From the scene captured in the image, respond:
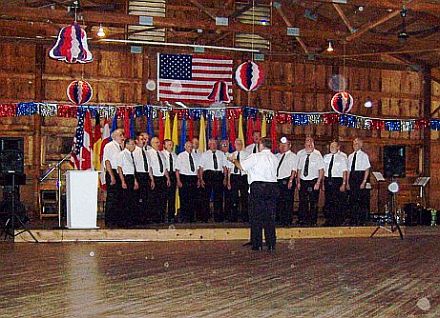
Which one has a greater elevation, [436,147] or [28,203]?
[436,147]

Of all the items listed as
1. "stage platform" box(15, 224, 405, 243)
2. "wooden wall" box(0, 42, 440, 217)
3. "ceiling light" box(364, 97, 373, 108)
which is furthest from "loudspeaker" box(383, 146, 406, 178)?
"ceiling light" box(364, 97, 373, 108)

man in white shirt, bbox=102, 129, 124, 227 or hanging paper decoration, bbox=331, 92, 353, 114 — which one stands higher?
hanging paper decoration, bbox=331, 92, 353, 114

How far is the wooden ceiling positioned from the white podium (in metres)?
3.98

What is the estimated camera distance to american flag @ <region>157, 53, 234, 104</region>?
16.9m

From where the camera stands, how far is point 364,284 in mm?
6820

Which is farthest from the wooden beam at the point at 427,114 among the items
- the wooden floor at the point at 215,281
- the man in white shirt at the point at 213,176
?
the wooden floor at the point at 215,281

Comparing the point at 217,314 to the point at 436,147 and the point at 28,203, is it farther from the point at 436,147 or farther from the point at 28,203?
the point at 436,147

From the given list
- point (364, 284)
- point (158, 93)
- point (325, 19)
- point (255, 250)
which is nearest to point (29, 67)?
point (158, 93)

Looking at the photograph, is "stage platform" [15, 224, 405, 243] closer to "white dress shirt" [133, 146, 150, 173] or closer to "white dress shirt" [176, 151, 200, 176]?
"white dress shirt" [133, 146, 150, 173]

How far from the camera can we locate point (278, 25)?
1758cm

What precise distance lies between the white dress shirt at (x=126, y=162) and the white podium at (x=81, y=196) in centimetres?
72

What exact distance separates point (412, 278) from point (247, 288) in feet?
6.08

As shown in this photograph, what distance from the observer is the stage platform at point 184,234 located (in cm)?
1098

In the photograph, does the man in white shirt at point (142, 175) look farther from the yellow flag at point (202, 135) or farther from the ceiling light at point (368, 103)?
the ceiling light at point (368, 103)
